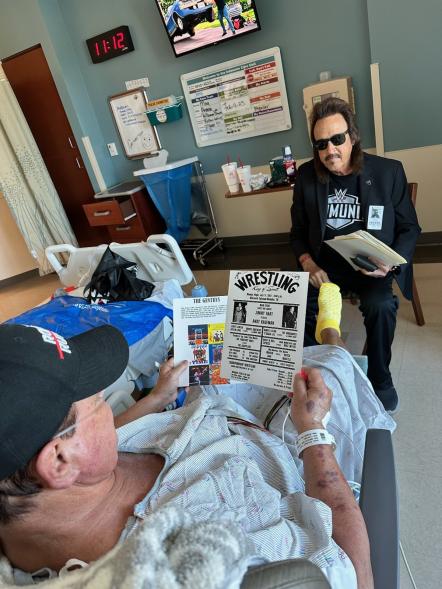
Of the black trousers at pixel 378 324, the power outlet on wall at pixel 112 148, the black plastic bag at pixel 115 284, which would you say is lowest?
the black trousers at pixel 378 324

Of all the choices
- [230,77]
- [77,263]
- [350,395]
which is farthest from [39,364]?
[230,77]

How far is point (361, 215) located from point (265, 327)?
3.83 feet

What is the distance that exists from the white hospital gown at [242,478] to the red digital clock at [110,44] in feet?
12.1

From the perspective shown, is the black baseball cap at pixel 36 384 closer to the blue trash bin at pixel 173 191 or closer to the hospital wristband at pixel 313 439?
the hospital wristband at pixel 313 439

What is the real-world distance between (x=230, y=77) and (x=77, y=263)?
7.02 ft

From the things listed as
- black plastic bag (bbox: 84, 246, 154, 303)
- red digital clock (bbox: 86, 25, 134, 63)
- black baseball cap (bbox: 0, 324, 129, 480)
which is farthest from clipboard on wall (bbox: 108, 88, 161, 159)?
black baseball cap (bbox: 0, 324, 129, 480)

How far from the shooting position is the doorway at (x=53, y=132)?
3.99 m

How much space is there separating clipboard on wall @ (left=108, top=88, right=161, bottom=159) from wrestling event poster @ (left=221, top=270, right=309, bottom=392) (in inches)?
133

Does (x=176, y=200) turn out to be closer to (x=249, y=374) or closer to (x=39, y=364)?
(x=249, y=374)

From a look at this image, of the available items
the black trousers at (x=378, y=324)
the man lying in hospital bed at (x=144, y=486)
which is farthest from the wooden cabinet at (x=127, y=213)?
the man lying in hospital bed at (x=144, y=486)

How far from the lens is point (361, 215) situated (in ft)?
6.15

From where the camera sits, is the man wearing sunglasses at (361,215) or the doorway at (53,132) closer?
the man wearing sunglasses at (361,215)

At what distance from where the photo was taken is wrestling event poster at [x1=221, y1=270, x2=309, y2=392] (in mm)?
927

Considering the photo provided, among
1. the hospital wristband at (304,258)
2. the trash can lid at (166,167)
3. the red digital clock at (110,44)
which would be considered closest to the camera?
the hospital wristband at (304,258)
